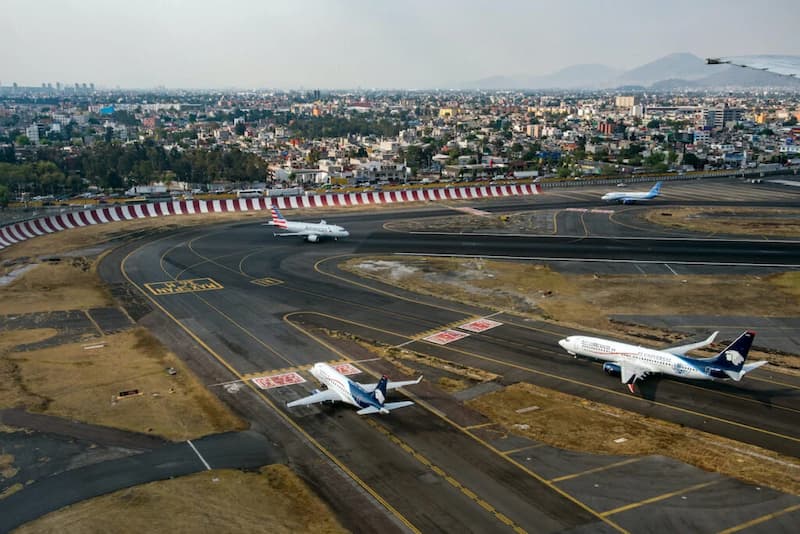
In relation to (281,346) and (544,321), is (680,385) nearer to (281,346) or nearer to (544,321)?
(544,321)

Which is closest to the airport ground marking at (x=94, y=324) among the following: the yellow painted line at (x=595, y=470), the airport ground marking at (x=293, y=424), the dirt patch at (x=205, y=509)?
the airport ground marking at (x=293, y=424)

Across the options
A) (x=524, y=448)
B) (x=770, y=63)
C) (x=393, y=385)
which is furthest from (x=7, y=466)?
(x=770, y=63)

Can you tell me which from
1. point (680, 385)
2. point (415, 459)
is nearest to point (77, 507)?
point (415, 459)

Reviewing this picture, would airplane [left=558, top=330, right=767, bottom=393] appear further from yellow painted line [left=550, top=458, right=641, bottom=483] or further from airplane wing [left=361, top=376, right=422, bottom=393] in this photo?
airplane wing [left=361, top=376, right=422, bottom=393]

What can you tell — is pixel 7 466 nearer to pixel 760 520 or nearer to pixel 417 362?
pixel 417 362

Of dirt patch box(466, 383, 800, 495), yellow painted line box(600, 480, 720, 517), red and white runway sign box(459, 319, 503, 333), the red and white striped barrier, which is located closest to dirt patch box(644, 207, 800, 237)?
the red and white striped barrier

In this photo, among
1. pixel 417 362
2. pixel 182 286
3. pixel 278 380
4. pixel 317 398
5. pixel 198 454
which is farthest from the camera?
pixel 182 286

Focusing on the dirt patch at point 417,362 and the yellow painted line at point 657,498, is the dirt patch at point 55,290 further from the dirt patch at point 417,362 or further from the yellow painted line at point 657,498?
the yellow painted line at point 657,498
